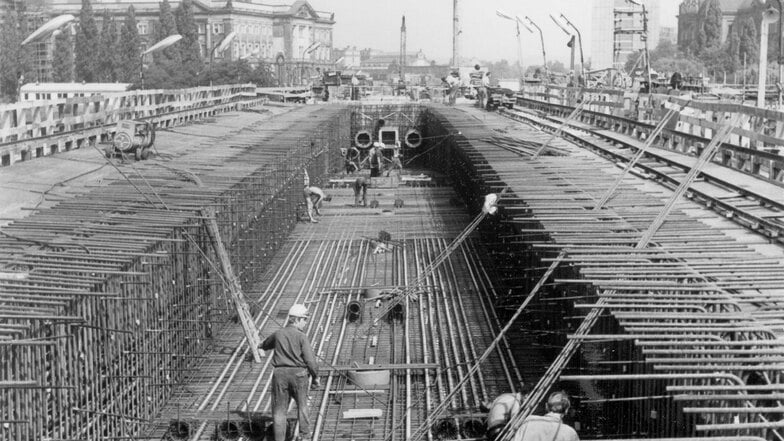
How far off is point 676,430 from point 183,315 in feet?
35.6

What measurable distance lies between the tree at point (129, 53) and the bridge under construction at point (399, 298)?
326 feet

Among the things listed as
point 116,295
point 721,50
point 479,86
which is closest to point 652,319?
point 116,295

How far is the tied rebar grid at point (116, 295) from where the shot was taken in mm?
13422

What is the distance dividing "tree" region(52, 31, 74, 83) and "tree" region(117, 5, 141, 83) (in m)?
5.43

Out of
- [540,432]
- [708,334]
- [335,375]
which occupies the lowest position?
[335,375]

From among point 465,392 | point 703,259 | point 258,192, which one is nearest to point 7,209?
point 258,192

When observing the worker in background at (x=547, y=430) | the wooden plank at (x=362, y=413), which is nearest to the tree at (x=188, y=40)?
the wooden plank at (x=362, y=413)

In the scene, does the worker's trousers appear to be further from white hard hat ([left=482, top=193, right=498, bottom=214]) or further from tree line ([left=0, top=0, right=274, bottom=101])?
tree line ([left=0, top=0, right=274, bottom=101])

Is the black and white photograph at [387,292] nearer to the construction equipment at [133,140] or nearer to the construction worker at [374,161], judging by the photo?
the construction equipment at [133,140]

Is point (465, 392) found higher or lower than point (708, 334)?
lower

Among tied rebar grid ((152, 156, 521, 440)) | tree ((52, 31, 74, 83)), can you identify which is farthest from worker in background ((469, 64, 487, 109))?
tree ((52, 31, 74, 83))

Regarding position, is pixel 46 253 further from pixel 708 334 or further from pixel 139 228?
pixel 708 334

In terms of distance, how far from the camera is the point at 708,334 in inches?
464

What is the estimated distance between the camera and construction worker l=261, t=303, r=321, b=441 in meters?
15.3
